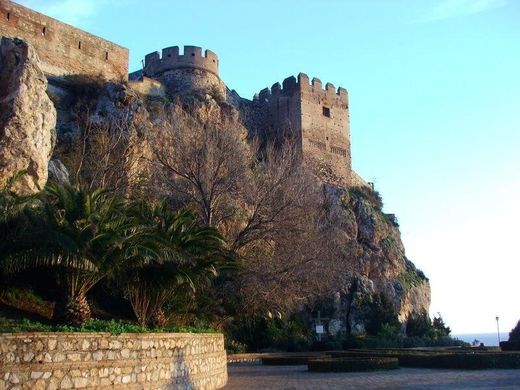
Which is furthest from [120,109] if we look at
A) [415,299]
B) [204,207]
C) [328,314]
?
[415,299]

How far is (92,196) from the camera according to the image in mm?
13039

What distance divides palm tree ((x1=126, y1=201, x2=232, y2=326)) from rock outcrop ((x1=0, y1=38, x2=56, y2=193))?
4.78 metres

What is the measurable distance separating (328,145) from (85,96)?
22.1m

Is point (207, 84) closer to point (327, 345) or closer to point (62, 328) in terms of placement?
point (327, 345)

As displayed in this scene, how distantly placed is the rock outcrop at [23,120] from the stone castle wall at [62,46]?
12140 mm

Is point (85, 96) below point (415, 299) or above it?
above

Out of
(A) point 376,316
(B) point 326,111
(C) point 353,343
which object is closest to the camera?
(C) point 353,343

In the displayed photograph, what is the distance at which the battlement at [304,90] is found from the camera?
161ft

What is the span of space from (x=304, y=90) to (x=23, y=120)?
3190 centimetres

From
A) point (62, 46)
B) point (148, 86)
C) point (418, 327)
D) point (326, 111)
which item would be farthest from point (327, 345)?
point (326, 111)

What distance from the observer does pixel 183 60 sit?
146ft

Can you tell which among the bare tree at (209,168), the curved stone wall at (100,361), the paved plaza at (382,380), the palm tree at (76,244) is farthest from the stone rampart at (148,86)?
the curved stone wall at (100,361)

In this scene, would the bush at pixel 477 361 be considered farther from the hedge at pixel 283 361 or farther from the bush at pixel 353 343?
the bush at pixel 353 343

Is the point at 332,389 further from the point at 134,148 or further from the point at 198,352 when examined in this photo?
the point at 134,148
